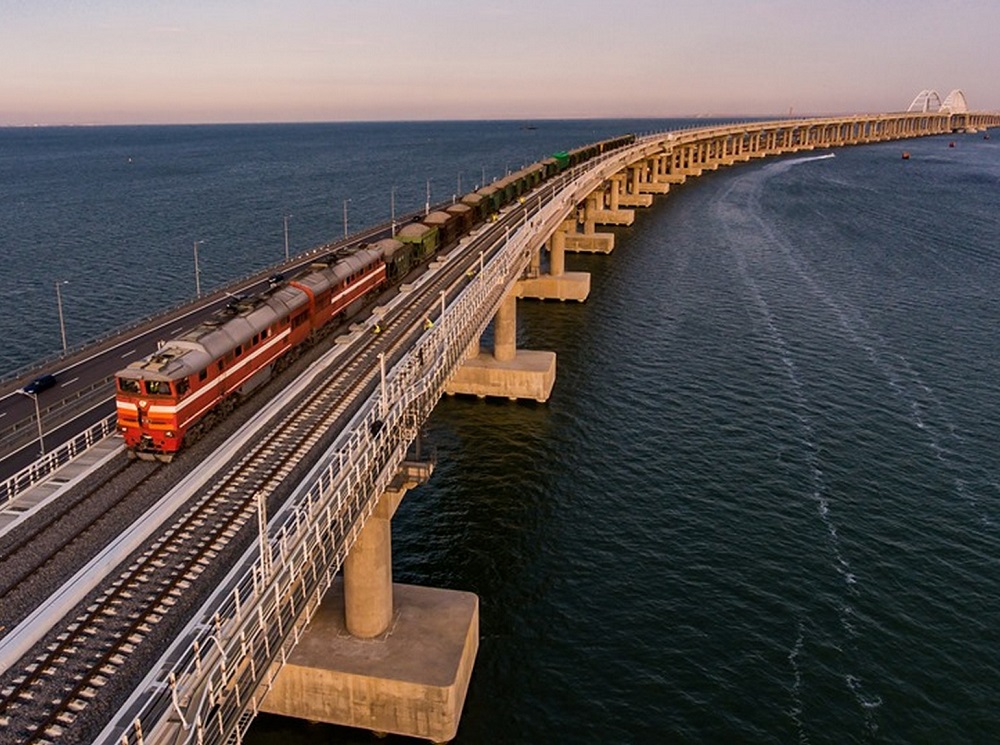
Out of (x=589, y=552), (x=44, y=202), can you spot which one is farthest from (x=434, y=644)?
(x=44, y=202)

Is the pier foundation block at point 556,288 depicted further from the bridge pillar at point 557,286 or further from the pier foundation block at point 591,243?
the pier foundation block at point 591,243

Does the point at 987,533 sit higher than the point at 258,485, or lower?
lower

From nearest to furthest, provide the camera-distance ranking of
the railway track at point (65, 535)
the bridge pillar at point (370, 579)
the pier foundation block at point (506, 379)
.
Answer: the railway track at point (65, 535) → the bridge pillar at point (370, 579) → the pier foundation block at point (506, 379)

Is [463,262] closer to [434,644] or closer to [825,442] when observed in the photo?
[825,442]

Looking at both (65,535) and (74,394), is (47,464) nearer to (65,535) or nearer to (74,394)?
(74,394)

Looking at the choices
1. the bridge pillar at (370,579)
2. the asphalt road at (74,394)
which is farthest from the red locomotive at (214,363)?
the bridge pillar at (370,579)

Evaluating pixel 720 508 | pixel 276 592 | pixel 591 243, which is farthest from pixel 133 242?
pixel 276 592
